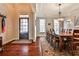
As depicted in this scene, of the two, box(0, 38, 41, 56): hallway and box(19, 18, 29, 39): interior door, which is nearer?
box(0, 38, 41, 56): hallway

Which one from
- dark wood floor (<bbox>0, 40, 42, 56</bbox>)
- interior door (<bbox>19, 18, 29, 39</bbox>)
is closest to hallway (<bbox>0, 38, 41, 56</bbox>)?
dark wood floor (<bbox>0, 40, 42, 56</bbox>)

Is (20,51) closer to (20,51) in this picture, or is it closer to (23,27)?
(20,51)

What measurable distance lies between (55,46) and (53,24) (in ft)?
3.40

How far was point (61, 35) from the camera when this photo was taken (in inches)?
166

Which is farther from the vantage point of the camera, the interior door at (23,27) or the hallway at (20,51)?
the interior door at (23,27)

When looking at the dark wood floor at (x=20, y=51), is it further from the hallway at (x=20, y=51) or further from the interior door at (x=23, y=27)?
the interior door at (x=23, y=27)

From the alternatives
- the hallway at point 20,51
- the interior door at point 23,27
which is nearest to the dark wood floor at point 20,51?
the hallway at point 20,51

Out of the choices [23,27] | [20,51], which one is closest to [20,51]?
[20,51]

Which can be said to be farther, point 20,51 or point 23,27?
point 23,27

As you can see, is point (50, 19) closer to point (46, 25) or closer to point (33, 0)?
point (46, 25)

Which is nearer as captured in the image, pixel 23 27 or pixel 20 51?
pixel 20 51

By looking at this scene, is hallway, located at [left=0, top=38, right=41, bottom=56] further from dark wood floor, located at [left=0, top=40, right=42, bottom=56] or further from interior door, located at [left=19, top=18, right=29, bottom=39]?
interior door, located at [left=19, top=18, right=29, bottom=39]

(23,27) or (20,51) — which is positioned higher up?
(23,27)

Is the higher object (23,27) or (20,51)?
(23,27)
